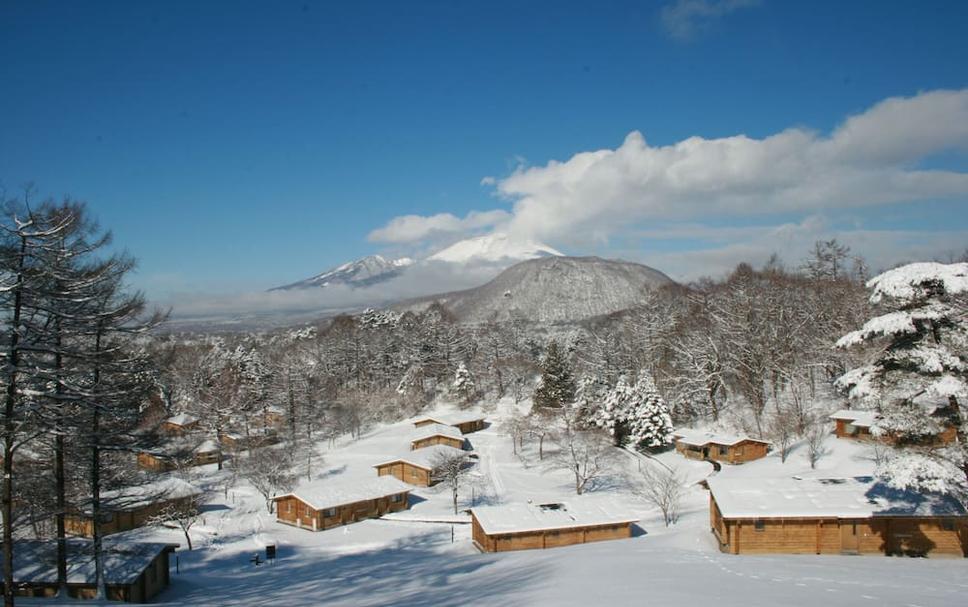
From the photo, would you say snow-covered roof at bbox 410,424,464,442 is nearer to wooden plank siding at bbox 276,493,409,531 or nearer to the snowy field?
the snowy field

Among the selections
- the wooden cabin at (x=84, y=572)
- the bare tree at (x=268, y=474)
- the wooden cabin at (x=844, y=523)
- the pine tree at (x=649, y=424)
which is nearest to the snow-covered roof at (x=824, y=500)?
the wooden cabin at (x=844, y=523)

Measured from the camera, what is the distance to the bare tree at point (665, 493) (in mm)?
28875

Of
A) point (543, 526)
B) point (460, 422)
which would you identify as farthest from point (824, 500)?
point (460, 422)

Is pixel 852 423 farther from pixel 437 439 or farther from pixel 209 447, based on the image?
pixel 209 447

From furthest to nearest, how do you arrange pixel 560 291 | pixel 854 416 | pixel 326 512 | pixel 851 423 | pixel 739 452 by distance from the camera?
1. pixel 560 291
2. pixel 739 452
3. pixel 854 416
4. pixel 851 423
5. pixel 326 512

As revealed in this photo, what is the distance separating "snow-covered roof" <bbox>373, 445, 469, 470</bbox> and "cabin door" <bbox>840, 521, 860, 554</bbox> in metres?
27.7

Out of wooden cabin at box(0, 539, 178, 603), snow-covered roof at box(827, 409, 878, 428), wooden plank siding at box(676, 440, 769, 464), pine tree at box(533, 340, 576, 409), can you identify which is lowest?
wooden plank siding at box(676, 440, 769, 464)

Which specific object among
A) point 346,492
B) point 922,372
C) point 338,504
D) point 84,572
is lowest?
point 338,504

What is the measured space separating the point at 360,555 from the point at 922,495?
22617mm

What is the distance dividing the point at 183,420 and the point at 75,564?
46.4 m

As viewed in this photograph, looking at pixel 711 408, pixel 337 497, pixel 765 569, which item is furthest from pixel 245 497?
pixel 711 408

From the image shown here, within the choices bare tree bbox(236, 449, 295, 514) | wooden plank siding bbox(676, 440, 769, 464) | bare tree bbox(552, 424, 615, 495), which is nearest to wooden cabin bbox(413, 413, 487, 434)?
bare tree bbox(552, 424, 615, 495)

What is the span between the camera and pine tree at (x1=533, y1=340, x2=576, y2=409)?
182 ft

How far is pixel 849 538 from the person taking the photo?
792 inches
